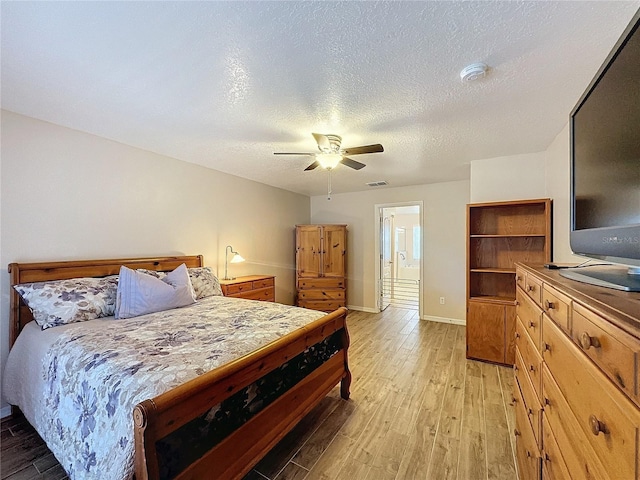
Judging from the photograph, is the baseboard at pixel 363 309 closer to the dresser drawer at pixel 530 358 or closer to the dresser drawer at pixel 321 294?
the dresser drawer at pixel 321 294

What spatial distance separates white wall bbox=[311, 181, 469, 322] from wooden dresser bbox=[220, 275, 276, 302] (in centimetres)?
195

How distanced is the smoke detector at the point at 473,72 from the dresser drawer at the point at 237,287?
129 inches

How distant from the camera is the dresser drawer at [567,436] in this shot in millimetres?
663

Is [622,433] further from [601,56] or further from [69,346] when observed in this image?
[69,346]

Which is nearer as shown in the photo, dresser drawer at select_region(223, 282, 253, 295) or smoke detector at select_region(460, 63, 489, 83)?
smoke detector at select_region(460, 63, 489, 83)

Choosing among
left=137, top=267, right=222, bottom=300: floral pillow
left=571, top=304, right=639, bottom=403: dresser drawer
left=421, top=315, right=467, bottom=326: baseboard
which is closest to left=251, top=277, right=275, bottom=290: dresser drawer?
left=137, top=267, right=222, bottom=300: floral pillow

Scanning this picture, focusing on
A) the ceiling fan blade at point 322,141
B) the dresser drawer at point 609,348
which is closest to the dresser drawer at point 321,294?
the ceiling fan blade at point 322,141

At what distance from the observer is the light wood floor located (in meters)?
1.70

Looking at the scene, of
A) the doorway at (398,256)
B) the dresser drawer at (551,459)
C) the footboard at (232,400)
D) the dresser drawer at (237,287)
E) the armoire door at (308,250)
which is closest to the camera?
the dresser drawer at (551,459)

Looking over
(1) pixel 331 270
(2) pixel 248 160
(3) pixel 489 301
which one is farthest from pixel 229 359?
(1) pixel 331 270

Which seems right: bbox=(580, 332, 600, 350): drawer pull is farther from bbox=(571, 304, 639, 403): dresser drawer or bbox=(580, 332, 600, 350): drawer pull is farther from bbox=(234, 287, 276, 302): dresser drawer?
bbox=(234, 287, 276, 302): dresser drawer

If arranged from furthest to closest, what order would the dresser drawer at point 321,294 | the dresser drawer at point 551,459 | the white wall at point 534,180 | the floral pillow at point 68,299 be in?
the dresser drawer at point 321,294
the white wall at point 534,180
the floral pillow at point 68,299
the dresser drawer at point 551,459

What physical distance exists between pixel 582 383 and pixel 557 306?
297mm

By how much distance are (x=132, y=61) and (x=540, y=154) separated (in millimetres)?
3947
